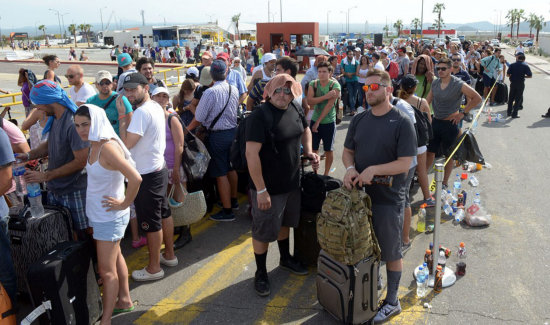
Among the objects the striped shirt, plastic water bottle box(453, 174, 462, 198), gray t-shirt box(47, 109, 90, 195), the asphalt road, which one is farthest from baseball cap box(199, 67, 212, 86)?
plastic water bottle box(453, 174, 462, 198)

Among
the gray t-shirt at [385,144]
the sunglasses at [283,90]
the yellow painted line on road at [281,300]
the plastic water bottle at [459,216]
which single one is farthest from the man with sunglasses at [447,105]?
the sunglasses at [283,90]

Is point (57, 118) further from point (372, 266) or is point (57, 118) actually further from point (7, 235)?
point (372, 266)

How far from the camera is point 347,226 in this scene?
3.03m

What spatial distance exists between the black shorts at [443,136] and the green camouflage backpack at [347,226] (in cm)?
324

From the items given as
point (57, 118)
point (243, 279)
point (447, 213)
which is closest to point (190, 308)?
point (243, 279)

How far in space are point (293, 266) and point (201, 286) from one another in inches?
36.6

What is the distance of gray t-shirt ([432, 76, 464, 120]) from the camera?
572cm

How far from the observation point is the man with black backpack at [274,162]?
11.5 ft

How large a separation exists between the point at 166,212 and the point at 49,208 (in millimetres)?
1025

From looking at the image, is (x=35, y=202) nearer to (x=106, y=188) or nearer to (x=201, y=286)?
(x=106, y=188)

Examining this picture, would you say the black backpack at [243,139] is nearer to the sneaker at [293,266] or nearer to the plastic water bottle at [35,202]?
the sneaker at [293,266]

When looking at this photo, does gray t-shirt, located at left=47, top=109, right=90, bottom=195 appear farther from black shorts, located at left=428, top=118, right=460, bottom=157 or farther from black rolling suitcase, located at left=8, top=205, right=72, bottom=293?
black shorts, located at left=428, top=118, right=460, bottom=157

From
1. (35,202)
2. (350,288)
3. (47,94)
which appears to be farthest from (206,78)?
(350,288)

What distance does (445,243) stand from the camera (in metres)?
4.78
